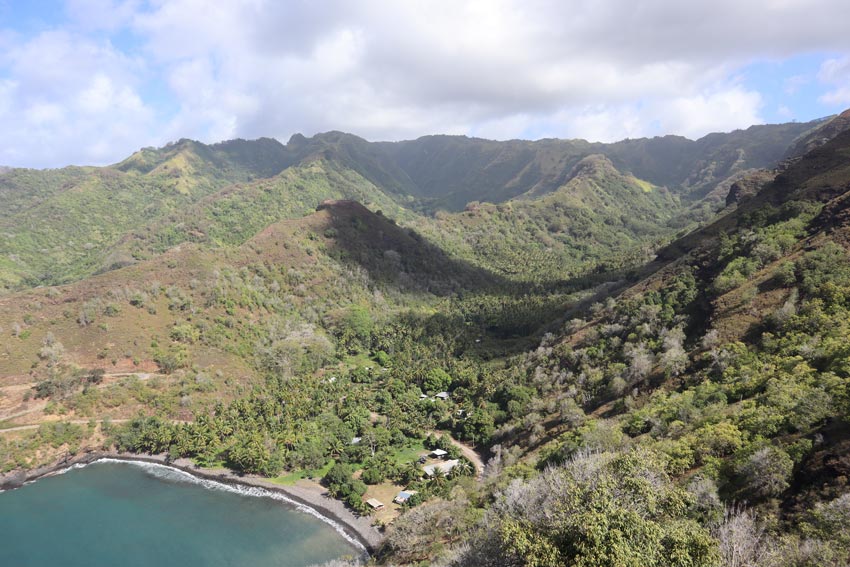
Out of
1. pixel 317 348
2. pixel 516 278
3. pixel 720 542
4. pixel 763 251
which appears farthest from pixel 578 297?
pixel 720 542

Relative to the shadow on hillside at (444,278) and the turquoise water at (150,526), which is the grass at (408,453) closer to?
the turquoise water at (150,526)

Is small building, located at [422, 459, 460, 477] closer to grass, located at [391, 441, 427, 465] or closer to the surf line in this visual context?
grass, located at [391, 441, 427, 465]

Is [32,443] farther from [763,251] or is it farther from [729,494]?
[763,251]

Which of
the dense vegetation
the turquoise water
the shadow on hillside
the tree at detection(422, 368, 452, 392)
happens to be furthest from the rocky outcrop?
the turquoise water

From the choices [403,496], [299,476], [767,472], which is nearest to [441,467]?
[403,496]

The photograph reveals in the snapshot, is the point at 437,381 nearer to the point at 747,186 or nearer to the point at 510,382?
the point at 510,382
